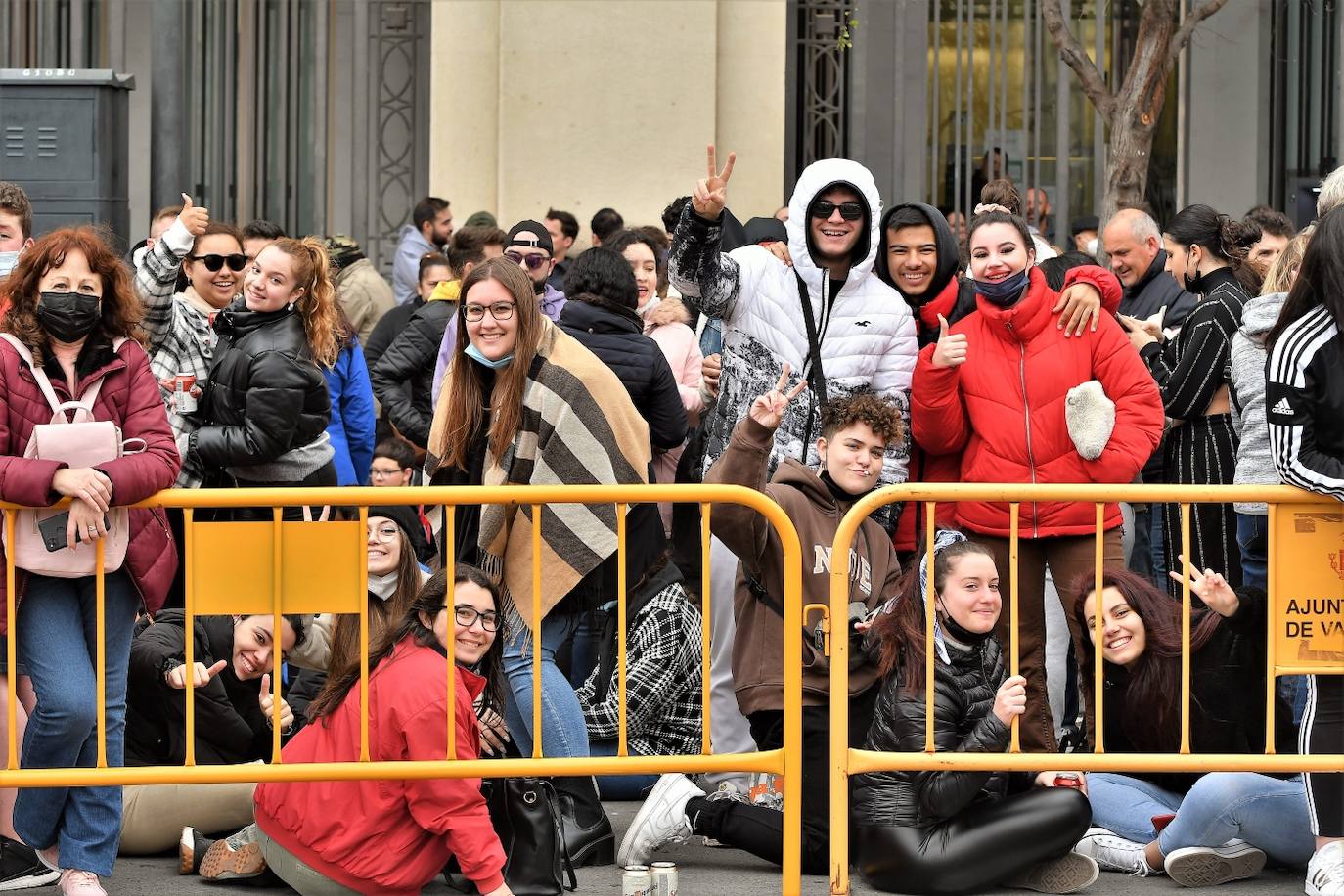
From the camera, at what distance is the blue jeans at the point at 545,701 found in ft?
20.3

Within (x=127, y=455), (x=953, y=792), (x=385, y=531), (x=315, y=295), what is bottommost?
(x=953, y=792)

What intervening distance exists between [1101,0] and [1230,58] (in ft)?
6.67

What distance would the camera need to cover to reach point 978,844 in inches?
237

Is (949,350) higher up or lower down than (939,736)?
higher up

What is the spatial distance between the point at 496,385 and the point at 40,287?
1.46 meters

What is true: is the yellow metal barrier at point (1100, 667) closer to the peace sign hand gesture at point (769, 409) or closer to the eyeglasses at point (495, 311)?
the peace sign hand gesture at point (769, 409)

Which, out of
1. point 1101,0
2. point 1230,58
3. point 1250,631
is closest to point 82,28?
point 1101,0

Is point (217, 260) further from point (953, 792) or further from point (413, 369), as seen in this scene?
point (953, 792)

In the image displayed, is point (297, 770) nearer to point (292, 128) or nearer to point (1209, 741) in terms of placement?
point (1209, 741)

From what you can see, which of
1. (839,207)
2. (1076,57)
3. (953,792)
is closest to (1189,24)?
(1076,57)

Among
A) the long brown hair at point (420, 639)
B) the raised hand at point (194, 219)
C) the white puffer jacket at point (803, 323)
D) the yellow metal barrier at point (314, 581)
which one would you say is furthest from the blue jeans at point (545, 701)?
the raised hand at point (194, 219)

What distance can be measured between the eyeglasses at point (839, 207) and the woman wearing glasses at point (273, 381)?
1889mm

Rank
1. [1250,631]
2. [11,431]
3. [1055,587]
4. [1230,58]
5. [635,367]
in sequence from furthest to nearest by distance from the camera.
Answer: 1. [1230,58]
2. [635,367]
3. [1055,587]
4. [1250,631]
5. [11,431]

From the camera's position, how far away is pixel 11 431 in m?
5.61
